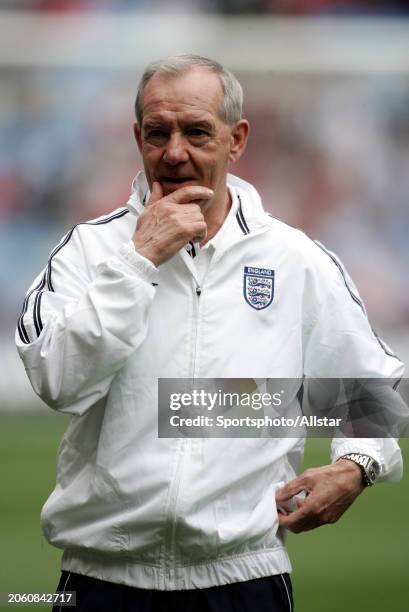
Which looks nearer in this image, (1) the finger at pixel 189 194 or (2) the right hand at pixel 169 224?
(2) the right hand at pixel 169 224

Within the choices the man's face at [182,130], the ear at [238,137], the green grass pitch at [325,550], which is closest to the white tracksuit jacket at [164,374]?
the man's face at [182,130]

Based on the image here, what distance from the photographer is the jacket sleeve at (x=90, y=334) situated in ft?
6.89

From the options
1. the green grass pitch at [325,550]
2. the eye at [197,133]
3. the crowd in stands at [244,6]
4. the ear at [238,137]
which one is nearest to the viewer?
the eye at [197,133]

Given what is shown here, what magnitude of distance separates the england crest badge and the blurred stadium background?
27.0 ft

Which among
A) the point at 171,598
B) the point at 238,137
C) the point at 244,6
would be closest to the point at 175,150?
the point at 238,137

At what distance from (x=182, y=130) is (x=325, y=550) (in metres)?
3.35

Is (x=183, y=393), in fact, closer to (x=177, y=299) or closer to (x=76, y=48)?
(x=177, y=299)

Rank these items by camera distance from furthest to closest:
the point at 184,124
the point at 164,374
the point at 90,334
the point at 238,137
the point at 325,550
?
the point at 325,550
the point at 238,137
the point at 184,124
the point at 164,374
the point at 90,334

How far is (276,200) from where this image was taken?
11414mm

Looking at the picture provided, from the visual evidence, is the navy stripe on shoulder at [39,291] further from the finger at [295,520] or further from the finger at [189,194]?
the finger at [295,520]

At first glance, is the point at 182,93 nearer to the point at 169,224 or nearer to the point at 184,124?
the point at 184,124

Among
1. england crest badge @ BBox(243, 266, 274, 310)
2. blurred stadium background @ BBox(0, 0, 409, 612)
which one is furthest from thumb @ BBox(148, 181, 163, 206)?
blurred stadium background @ BBox(0, 0, 409, 612)

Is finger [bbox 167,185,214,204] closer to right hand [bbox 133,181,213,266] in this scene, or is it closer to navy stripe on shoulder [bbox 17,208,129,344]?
right hand [bbox 133,181,213,266]

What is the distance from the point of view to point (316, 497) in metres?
2.25
